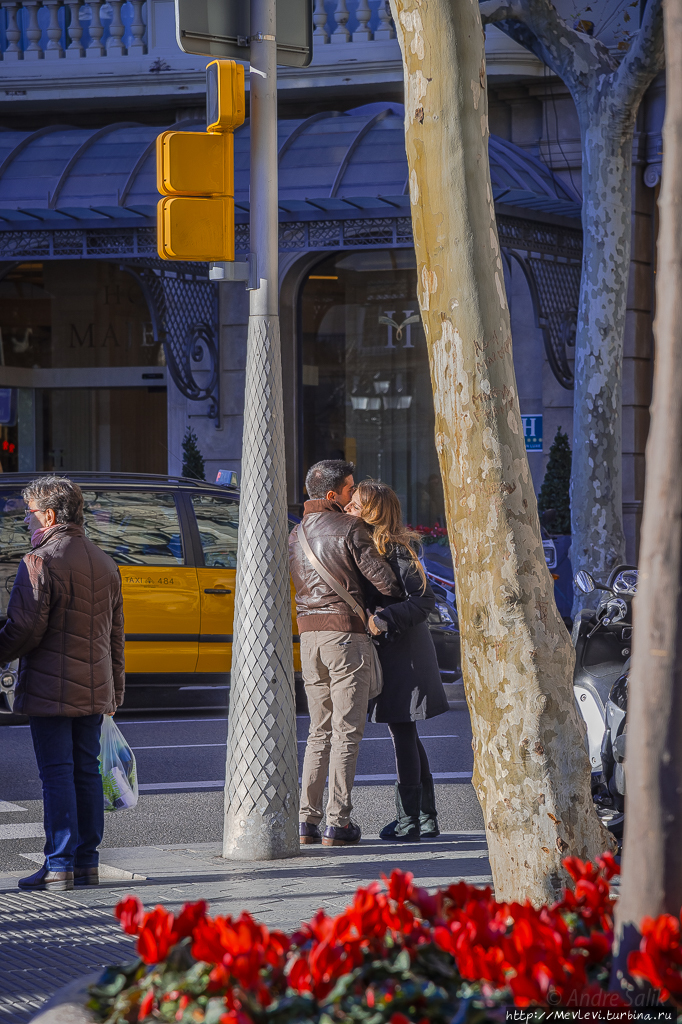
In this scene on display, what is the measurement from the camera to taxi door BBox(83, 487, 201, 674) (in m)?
9.90

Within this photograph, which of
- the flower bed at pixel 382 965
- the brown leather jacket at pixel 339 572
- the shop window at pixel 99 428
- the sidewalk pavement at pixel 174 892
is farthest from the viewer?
the shop window at pixel 99 428

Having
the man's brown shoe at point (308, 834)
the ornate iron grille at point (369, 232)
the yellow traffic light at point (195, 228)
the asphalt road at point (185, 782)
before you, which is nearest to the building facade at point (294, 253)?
the ornate iron grille at point (369, 232)

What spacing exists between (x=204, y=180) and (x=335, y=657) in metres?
2.41

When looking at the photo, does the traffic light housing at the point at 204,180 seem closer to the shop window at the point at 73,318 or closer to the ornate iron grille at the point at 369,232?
the ornate iron grille at the point at 369,232

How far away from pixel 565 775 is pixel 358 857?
9.43ft

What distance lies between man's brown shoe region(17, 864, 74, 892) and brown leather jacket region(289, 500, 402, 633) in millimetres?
1746

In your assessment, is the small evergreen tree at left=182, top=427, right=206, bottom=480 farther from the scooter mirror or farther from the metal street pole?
the scooter mirror

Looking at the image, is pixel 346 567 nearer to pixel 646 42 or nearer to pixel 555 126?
pixel 646 42

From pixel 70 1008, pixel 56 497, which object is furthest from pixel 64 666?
pixel 70 1008

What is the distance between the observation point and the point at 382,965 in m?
2.45

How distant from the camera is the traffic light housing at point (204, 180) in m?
5.95

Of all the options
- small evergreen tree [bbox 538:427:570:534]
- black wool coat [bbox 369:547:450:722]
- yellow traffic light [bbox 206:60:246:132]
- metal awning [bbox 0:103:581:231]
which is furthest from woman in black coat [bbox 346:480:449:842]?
small evergreen tree [bbox 538:427:570:534]

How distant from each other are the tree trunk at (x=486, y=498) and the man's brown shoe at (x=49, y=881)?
2.65 meters

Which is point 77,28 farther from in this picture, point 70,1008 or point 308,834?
point 70,1008
